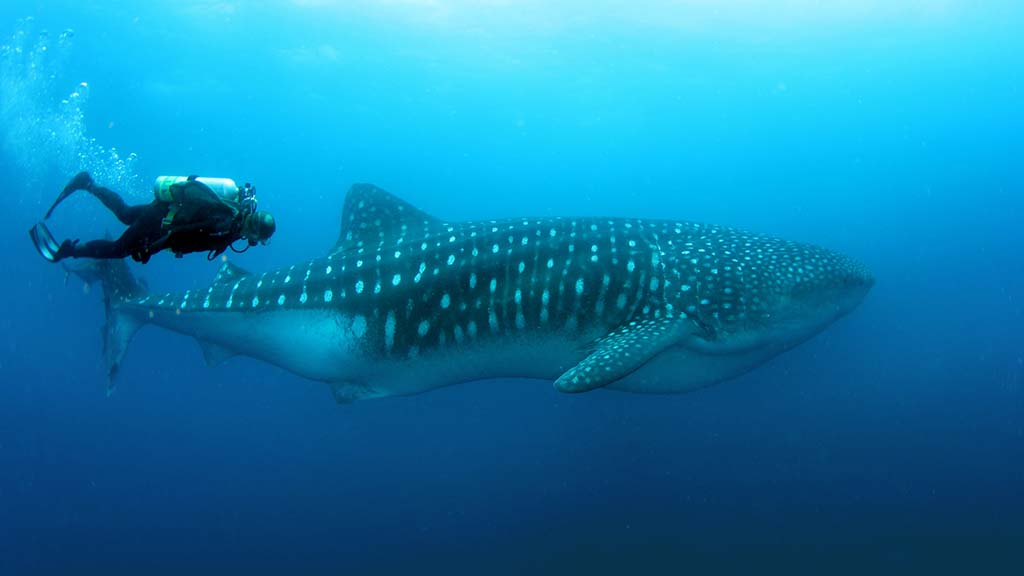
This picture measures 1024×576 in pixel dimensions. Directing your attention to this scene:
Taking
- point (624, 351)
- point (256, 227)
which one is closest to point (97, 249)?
point (256, 227)

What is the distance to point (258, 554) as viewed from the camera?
12.6 m

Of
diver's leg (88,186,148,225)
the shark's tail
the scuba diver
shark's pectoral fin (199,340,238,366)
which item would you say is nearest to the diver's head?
the scuba diver

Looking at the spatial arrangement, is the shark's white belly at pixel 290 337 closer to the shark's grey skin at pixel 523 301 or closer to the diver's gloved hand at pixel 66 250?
the shark's grey skin at pixel 523 301

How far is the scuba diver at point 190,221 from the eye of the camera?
19.8 feet

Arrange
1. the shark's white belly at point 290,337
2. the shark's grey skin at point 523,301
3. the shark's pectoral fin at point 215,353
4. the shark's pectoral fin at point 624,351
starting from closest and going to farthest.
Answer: the shark's pectoral fin at point 624,351 → the shark's grey skin at point 523,301 → the shark's white belly at point 290,337 → the shark's pectoral fin at point 215,353

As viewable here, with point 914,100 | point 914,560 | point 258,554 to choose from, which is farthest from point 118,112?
point 914,100

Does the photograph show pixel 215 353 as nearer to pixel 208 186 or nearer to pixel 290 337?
pixel 290 337

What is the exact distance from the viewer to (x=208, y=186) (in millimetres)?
6066

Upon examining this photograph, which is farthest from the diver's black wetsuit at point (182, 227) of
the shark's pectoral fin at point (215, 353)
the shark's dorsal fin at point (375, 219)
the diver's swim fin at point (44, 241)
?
the shark's pectoral fin at point (215, 353)

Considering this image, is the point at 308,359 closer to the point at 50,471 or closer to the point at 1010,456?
the point at 1010,456

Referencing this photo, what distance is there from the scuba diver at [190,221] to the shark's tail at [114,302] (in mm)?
2572

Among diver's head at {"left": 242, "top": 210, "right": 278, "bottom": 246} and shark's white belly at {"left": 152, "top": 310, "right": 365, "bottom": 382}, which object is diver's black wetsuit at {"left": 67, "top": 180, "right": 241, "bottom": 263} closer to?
diver's head at {"left": 242, "top": 210, "right": 278, "bottom": 246}

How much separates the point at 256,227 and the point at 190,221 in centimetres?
63

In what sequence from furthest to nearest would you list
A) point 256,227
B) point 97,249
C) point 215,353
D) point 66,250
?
point 215,353 < point 66,250 < point 97,249 < point 256,227
